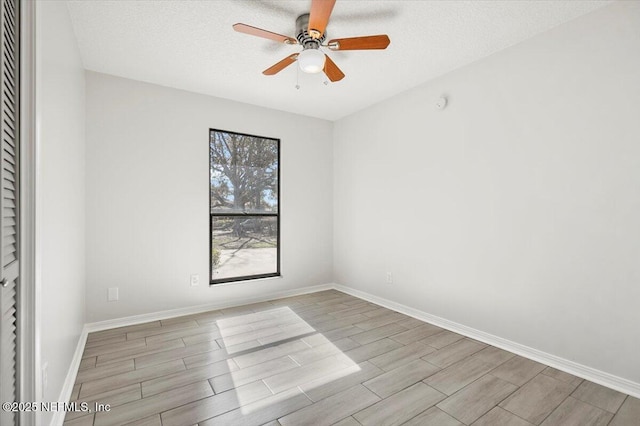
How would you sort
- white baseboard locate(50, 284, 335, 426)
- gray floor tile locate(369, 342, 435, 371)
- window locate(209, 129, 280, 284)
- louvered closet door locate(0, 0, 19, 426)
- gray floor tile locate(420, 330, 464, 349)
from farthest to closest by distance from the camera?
window locate(209, 129, 280, 284)
gray floor tile locate(420, 330, 464, 349)
gray floor tile locate(369, 342, 435, 371)
white baseboard locate(50, 284, 335, 426)
louvered closet door locate(0, 0, 19, 426)

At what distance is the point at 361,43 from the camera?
2.16 metres

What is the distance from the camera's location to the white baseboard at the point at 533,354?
205 centimetres

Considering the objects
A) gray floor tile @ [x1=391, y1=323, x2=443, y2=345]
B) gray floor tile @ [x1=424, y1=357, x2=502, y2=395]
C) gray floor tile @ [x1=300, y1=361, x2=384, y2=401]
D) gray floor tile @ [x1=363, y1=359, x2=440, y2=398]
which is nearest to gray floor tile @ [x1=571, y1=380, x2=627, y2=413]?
gray floor tile @ [x1=424, y1=357, x2=502, y2=395]

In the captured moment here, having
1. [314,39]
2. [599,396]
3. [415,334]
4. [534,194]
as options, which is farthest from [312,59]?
[599,396]

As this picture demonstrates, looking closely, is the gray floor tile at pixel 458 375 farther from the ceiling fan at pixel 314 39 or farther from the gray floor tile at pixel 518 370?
the ceiling fan at pixel 314 39

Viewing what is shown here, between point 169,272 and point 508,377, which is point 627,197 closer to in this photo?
point 508,377

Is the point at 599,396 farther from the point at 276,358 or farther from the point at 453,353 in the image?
the point at 276,358

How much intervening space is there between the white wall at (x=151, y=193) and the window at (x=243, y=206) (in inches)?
4.8

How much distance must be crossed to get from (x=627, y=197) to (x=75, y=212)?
12.9 feet

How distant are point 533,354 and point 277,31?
10.6 ft

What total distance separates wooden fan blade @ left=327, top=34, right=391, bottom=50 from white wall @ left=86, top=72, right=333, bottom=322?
79.2 inches

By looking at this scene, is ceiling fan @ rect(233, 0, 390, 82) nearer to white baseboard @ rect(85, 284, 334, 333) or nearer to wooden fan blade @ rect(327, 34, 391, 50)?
wooden fan blade @ rect(327, 34, 391, 50)

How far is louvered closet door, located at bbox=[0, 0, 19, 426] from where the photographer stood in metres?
0.97

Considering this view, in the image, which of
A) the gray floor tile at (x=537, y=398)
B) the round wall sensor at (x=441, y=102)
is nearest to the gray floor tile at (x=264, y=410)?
the gray floor tile at (x=537, y=398)
